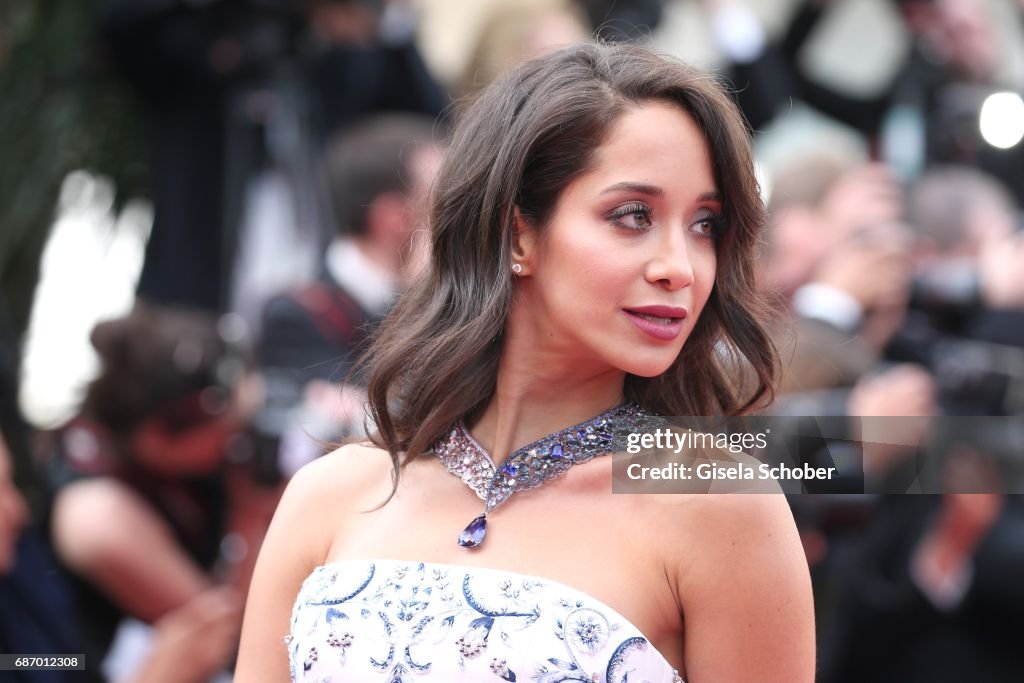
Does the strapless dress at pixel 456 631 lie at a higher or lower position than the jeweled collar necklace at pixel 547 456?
lower

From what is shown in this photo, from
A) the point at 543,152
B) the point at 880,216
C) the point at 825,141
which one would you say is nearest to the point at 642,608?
the point at 543,152

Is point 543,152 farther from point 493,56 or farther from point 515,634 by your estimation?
point 493,56

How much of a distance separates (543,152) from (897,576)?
2544 mm

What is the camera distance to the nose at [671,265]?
75.5 inches

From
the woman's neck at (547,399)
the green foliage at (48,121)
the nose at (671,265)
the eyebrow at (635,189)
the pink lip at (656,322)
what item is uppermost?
the green foliage at (48,121)

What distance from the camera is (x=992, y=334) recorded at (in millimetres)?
3859

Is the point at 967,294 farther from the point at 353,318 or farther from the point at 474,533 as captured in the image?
the point at 474,533

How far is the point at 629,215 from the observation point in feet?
6.35

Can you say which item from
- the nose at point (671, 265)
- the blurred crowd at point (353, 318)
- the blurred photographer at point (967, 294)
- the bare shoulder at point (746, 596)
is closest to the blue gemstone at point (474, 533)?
the bare shoulder at point (746, 596)

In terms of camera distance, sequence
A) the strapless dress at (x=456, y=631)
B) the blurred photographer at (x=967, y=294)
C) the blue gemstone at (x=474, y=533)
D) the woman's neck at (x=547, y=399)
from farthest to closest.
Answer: the blurred photographer at (x=967, y=294)
the woman's neck at (x=547, y=399)
the blue gemstone at (x=474, y=533)
the strapless dress at (x=456, y=631)

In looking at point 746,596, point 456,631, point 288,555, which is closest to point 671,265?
point 746,596

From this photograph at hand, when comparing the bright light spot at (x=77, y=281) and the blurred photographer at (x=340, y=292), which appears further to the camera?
the bright light spot at (x=77, y=281)

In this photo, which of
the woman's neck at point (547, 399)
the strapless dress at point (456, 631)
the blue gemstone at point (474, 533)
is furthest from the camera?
the woman's neck at point (547, 399)

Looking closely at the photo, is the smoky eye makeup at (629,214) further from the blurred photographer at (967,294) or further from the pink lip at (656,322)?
the blurred photographer at (967,294)
